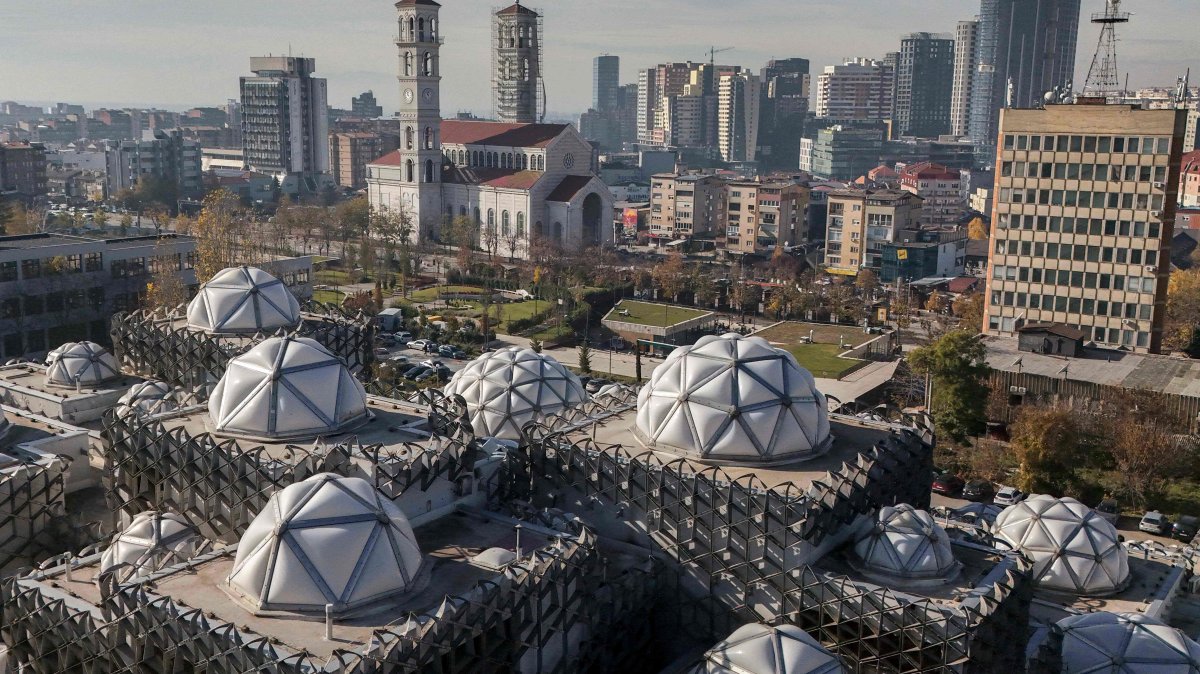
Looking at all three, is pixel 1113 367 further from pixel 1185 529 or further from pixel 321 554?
pixel 321 554

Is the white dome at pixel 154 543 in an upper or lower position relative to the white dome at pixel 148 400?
lower

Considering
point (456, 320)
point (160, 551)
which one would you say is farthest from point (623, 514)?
point (456, 320)

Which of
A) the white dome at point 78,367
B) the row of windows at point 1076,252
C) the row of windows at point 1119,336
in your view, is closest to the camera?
the white dome at point 78,367

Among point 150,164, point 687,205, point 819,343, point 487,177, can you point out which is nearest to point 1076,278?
point 819,343

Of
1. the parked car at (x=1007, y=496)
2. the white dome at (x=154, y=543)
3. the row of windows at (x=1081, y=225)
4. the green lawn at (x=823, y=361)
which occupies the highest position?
the row of windows at (x=1081, y=225)

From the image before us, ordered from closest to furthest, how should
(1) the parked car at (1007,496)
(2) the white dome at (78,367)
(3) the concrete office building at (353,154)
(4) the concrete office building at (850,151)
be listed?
(2) the white dome at (78,367) < (1) the parked car at (1007,496) < (3) the concrete office building at (353,154) < (4) the concrete office building at (850,151)

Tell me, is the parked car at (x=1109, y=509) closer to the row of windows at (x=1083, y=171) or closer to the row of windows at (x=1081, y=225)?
the row of windows at (x=1081, y=225)

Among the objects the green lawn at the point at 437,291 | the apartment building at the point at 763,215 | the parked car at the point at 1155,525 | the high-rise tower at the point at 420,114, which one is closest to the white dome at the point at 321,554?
the parked car at the point at 1155,525
